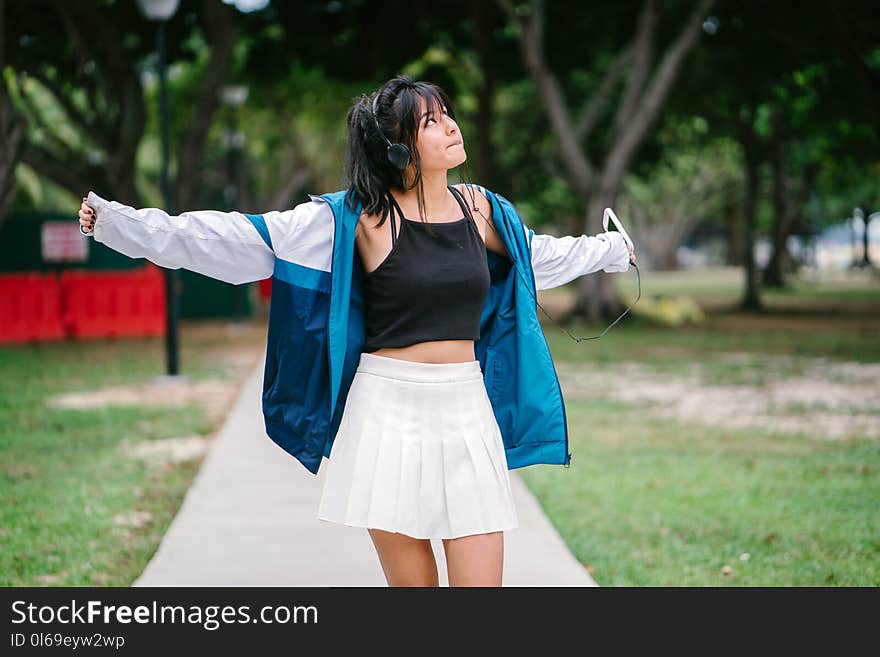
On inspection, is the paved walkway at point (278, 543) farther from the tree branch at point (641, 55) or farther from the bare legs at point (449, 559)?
the tree branch at point (641, 55)

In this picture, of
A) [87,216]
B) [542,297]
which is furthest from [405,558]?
[542,297]

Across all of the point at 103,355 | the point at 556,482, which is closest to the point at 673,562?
the point at 556,482

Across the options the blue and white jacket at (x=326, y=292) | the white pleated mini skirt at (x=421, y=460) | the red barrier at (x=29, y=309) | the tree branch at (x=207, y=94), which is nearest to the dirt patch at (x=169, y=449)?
the blue and white jacket at (x=326, y=292)

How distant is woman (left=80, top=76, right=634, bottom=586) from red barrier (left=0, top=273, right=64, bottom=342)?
17962mm

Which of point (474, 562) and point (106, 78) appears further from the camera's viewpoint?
point (106, 78)

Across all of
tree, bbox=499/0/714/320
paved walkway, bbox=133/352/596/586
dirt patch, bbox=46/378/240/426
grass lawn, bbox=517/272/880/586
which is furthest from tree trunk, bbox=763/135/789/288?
paved walkway, bbox=133/352/596/586

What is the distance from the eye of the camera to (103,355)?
17125 millimetres

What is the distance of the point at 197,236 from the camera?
309cm

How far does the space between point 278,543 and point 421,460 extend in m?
2.85

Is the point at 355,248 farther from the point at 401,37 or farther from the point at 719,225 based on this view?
the point at 719,225

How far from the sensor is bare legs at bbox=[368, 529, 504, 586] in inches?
126

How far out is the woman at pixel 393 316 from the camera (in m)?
3.18

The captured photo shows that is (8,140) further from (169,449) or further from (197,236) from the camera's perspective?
(197,236)

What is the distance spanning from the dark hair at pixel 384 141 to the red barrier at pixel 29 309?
18025mm
